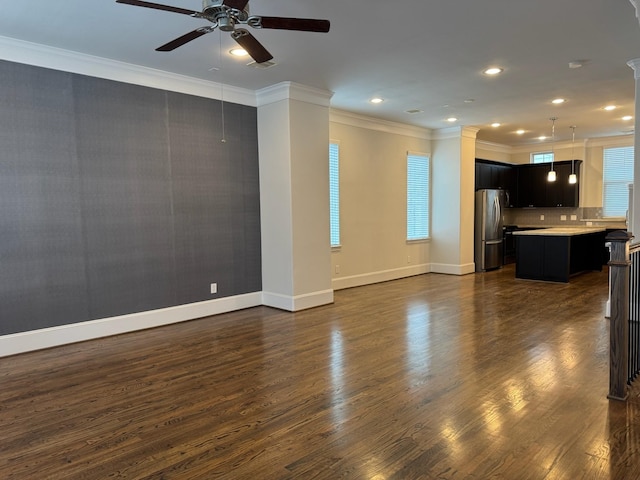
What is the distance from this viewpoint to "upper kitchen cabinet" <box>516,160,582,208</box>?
10.5 metres

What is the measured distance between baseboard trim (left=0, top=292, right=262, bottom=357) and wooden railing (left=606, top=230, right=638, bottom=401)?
14.1 feet

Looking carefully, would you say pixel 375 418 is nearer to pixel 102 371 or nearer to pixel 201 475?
pixel 201 475

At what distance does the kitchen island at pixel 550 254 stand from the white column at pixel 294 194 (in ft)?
13.7

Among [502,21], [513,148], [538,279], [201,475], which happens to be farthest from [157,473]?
[513,148]

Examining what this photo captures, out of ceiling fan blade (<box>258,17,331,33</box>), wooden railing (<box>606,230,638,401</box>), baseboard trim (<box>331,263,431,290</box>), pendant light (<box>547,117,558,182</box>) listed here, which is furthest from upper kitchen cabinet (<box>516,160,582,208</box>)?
ceiling fan blade (<box>258,17,331,33</box>)

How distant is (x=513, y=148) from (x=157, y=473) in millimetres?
11763

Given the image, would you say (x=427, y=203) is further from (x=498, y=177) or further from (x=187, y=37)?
(x=187, y=37)

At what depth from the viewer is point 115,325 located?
15.9ft

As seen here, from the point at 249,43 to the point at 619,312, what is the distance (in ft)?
10.4

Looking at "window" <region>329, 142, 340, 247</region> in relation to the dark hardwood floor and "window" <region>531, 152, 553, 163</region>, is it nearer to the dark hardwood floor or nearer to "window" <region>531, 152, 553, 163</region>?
the dark hardwood floor

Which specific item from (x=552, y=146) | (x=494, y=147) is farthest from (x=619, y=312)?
(x=552, y=146)

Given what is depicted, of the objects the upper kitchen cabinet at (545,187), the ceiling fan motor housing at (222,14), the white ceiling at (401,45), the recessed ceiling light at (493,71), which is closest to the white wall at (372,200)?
the white ceiling at (401,45)

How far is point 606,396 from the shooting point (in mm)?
3072

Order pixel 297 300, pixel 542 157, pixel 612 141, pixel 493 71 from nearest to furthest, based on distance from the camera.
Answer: pixel 493 71 → pixel 297 300 → pixel 612 141 → pixel 542 157
